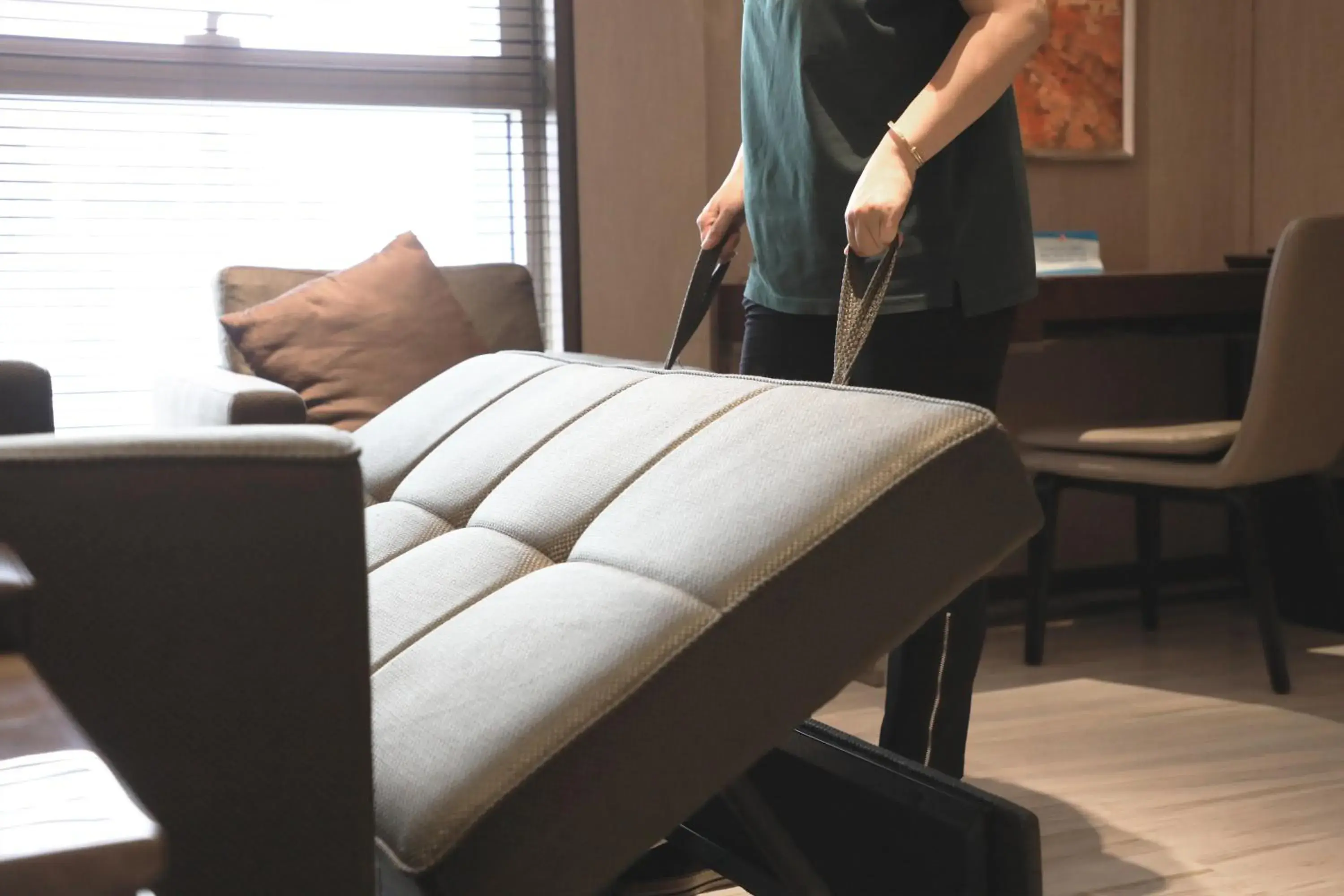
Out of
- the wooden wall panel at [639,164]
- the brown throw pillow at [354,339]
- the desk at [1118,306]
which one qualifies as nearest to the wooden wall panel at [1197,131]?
the desk at [1118,306]

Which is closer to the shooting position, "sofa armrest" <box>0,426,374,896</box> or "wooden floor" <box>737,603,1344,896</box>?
"sofa armrest" <box>0,426,374,896</box>

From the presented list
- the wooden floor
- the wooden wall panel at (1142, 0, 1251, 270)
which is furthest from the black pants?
the wooden wall panel at (1142, 0, 1251, 270)

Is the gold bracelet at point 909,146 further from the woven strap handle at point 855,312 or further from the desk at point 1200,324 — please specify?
the desk at point 1200,324

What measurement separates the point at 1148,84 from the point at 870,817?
3057mm

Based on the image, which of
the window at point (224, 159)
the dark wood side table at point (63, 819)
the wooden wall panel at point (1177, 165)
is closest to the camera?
the dark wood side table at point (63, 819)

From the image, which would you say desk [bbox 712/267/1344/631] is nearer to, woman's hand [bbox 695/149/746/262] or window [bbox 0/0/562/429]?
window [bbox 0/0/562/429]

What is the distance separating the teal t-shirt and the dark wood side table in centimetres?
134

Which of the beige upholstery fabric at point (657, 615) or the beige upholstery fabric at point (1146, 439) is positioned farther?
the beige upholstery fabric at point (1146, 439)

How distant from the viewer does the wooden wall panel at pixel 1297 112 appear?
12.3ft

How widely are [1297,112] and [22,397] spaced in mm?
3445

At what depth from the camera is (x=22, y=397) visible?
57.9 inches

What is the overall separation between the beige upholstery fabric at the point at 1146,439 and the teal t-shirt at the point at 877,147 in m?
1.38

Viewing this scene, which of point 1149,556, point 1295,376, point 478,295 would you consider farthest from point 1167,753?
point 478,295

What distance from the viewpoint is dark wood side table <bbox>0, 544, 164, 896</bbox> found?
0.35 metres
